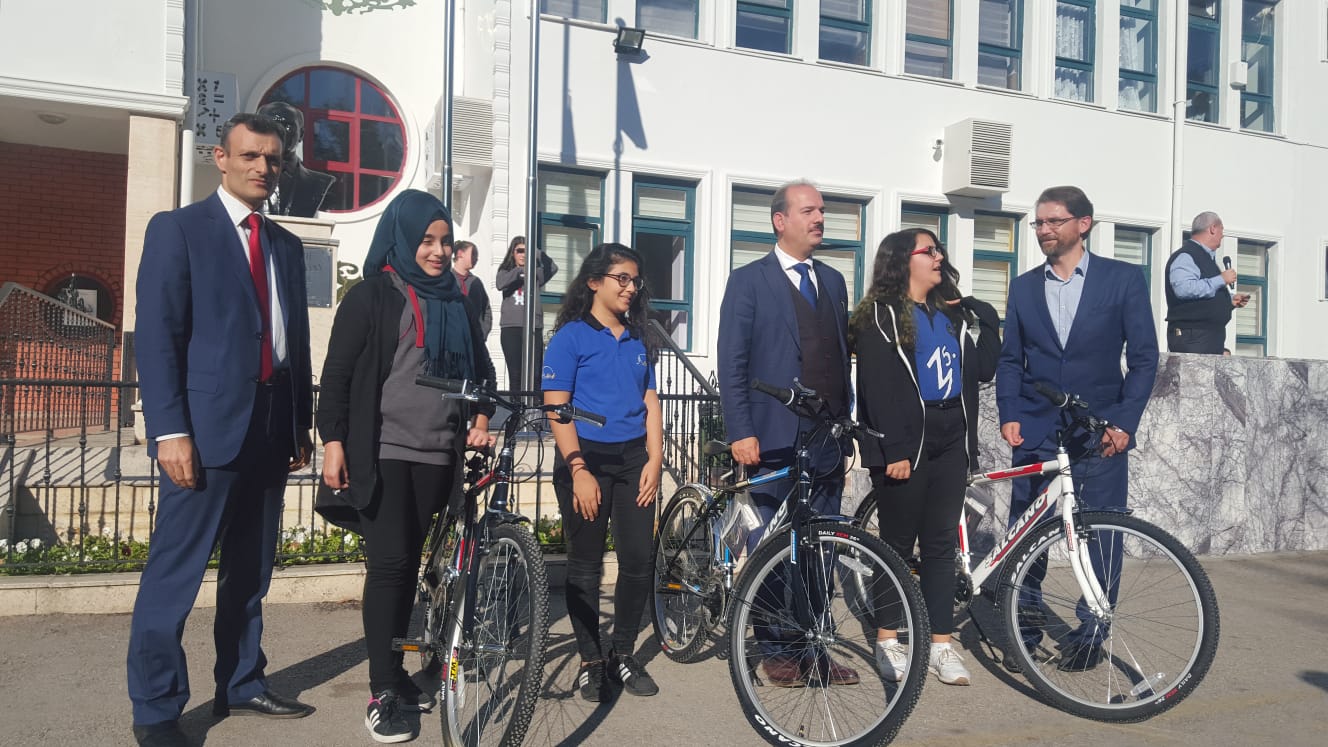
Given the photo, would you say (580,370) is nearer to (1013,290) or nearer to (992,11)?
(1013,290)

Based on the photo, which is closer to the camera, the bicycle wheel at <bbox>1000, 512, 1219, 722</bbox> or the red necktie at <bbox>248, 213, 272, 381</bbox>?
the red necktie at <bbox>248, 213, 272, 381</bbox>

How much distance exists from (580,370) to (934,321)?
5.36ft

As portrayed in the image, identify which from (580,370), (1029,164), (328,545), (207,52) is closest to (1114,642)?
(580,370)

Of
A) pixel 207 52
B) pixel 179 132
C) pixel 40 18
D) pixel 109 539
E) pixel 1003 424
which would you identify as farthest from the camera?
pixel 207 52

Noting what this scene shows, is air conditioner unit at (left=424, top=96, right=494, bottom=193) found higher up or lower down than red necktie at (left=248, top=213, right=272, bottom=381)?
higher up

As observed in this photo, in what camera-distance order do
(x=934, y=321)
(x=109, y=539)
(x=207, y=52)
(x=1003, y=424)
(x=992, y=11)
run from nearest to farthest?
(x=934, y=321)
(x=1003, y=424)
(x=109, y=539)
(x=207, y=52)
(x=992, y=11)

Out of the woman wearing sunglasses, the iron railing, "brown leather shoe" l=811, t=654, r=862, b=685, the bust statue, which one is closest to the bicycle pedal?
"brown leather shoe" l=811, t=654, r=862, b=685

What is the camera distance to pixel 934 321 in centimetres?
463

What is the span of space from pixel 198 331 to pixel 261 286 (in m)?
0.32

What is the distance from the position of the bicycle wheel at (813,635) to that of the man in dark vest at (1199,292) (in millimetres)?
5347

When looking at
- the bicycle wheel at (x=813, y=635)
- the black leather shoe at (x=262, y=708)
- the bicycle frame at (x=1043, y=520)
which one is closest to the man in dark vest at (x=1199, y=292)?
the bicycle frame at (x=1043, y=520)

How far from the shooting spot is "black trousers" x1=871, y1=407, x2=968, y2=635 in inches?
177

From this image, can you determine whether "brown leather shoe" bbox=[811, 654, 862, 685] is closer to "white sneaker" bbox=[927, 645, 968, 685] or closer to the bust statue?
"white sneaker" bbox=[927, 645, 968, 685]

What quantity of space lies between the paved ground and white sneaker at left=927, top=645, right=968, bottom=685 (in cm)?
4
